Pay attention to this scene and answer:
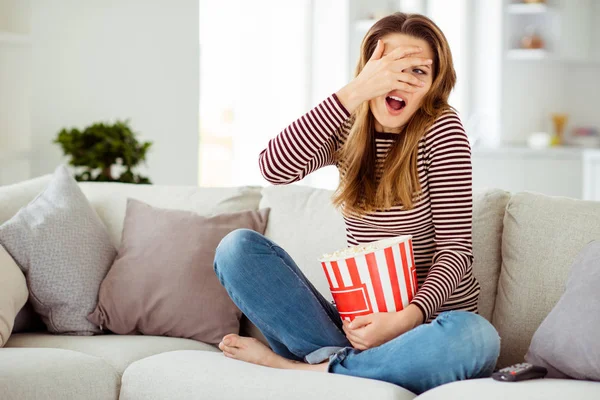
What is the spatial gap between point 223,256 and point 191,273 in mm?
392

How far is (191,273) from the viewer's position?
2.35 m

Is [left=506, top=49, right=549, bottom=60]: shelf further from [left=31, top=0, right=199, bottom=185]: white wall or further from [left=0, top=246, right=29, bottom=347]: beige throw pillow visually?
[left=0, top=246, right=29, bottom=347]: beige throw pillow

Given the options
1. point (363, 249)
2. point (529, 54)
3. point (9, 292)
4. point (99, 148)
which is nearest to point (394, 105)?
point (363, 249)

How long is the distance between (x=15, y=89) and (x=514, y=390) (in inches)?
123

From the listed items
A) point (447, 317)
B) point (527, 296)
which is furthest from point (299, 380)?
point (527, 296)

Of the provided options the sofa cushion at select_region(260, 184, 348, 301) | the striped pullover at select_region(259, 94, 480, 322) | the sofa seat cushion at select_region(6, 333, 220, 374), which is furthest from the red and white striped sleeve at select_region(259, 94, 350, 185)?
the sofa seat cushion at select_region(6, 333, 220, 374)

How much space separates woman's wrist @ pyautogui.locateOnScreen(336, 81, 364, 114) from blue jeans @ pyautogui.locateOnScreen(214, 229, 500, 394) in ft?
1.26

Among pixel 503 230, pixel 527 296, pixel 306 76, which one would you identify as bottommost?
pixel 527 296

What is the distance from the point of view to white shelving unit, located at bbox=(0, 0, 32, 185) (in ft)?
12.9

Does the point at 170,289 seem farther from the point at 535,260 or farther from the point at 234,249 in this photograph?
the point at 535,260

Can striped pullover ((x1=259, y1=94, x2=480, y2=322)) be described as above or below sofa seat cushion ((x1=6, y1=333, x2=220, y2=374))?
above

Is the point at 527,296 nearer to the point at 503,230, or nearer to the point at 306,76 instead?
the point at 503,230

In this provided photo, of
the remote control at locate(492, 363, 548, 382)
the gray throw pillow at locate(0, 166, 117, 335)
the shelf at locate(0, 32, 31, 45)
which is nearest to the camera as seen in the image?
the remote control at locate(492, 363, 548, 382)

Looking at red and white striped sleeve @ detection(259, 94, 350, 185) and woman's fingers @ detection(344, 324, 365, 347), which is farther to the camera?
red and white striped sleeve @ detection(259, 94, 350, 185)
